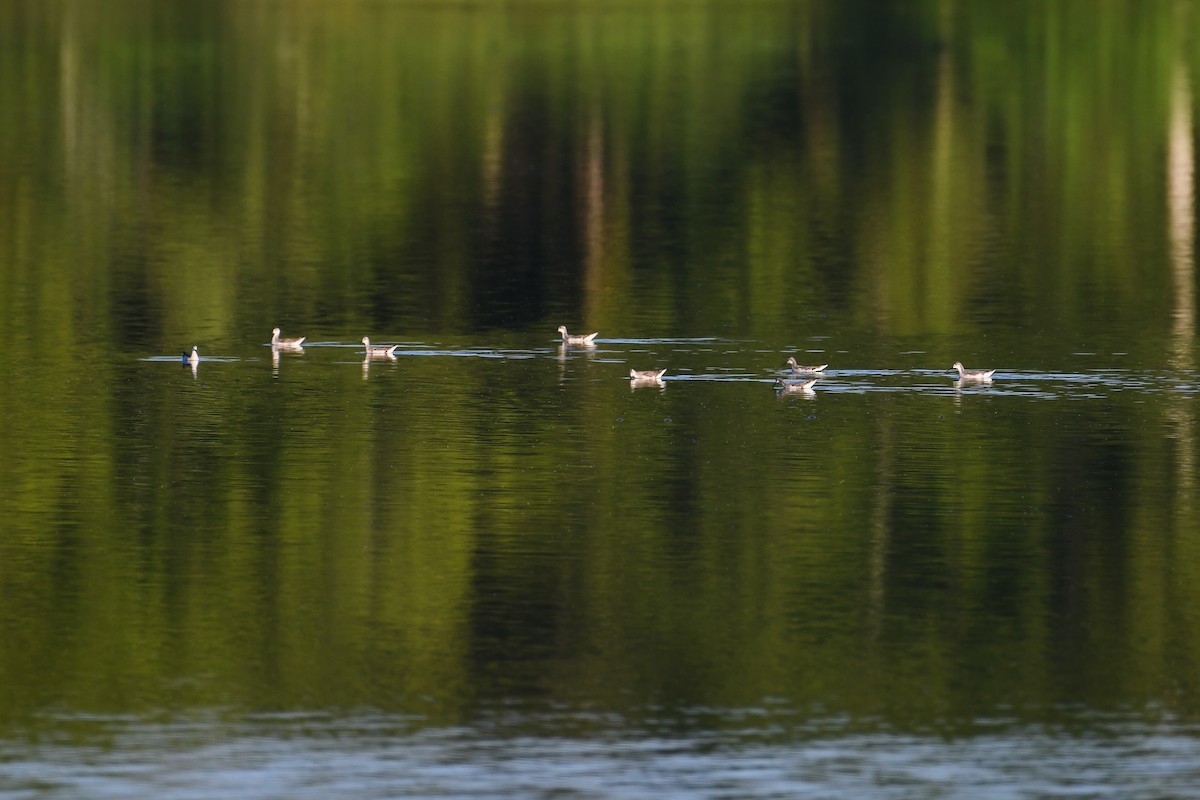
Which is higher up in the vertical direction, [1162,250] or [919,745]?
[1162,250]

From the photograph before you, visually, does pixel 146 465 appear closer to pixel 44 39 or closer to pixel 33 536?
pixel 33 536

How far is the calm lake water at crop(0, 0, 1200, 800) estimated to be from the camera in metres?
23.3

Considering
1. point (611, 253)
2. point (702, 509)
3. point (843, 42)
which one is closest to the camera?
point (702, 509)

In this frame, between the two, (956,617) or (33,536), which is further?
(33,536)

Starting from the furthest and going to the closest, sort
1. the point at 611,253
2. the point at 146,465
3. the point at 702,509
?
the point at 611,253, the point at 146,465, the point at 702,509

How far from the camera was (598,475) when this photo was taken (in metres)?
34.9

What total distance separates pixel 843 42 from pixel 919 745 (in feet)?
373

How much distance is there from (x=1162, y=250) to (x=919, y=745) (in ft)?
134

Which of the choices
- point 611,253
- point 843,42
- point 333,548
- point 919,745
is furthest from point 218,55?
point 919,745

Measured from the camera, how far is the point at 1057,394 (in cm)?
4153

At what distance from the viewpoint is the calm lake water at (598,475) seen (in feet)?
76.5

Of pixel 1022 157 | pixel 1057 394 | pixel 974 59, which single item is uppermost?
pixel 974 59

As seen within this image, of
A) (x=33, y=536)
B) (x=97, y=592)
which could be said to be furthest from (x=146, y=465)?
(x=97, y=592)

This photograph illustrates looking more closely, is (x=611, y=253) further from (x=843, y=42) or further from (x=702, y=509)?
(x=843, y=42)
